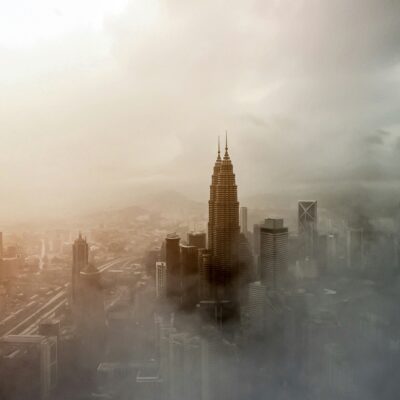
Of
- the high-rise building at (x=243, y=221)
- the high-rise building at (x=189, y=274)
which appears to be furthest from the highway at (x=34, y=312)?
the high-rise building at (x=243, y=221)

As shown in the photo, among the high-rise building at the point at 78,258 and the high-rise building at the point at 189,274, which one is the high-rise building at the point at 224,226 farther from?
the high-rise building at the point at 78,258

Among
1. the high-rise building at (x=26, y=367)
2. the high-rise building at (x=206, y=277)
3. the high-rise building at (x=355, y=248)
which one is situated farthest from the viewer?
the high-rise building at (x=355, y=248)

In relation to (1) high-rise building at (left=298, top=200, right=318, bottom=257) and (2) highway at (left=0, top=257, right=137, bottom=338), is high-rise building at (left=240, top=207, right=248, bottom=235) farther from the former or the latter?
(2) highway at (left=0, top=257, right=137, bottom=338)

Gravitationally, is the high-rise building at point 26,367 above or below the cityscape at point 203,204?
below

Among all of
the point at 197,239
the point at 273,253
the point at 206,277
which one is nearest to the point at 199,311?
the point at 206,277

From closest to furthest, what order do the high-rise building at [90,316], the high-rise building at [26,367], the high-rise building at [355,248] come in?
the high-rise building at [26,367]
the high-rise building at [90,316]
the high-rise building at [355,248]

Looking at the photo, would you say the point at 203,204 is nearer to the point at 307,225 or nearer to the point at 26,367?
the point at 307,225
